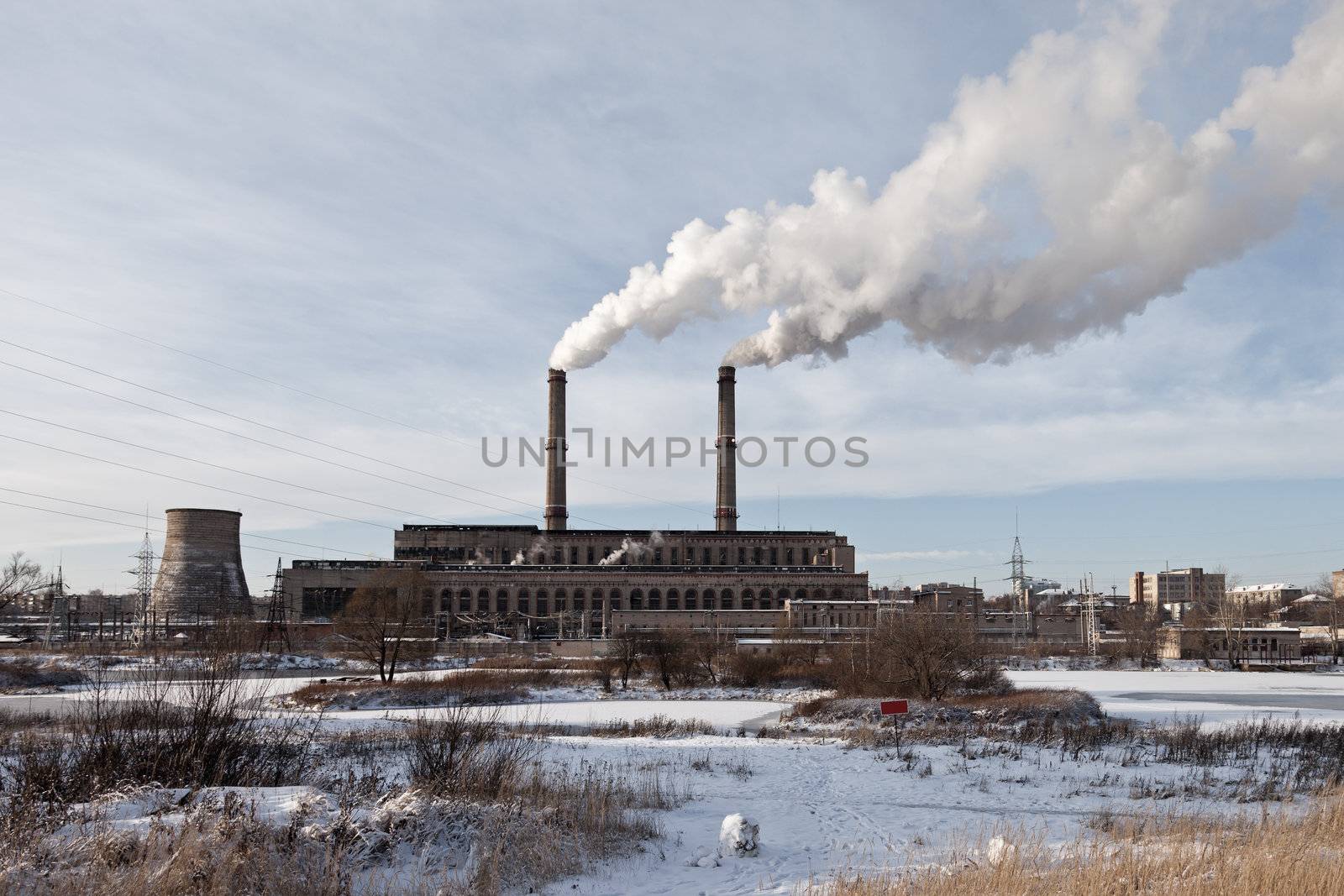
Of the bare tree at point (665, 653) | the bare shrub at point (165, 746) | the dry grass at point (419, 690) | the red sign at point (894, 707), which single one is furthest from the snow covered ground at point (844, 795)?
the bare tree at point (665, 653)

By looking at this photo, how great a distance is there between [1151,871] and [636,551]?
252ft

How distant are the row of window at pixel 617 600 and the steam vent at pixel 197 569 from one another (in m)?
18.1

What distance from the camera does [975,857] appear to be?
8250 mm

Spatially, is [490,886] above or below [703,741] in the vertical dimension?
above

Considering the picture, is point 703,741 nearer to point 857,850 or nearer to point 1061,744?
point 1061,744

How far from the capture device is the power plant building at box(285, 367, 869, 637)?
71125mm

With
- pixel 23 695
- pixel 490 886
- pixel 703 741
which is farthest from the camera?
pixel 23 695

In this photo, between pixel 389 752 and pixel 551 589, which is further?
pixel 551 589

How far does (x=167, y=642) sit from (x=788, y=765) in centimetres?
4786

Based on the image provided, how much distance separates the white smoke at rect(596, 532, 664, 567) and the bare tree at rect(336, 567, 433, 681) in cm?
3074

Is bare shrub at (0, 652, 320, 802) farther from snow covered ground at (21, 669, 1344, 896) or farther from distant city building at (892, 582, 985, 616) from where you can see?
distant city building at (892, 582, 985, 616)

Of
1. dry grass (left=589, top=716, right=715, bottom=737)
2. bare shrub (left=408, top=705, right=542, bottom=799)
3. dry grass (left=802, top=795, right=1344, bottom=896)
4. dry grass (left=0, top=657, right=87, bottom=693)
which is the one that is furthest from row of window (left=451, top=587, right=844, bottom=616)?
dry grass (left=802, top=795, right=1344, bottom=896)

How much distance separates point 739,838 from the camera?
369 inches

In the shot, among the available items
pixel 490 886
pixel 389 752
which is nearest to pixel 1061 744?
pixel 389 752
